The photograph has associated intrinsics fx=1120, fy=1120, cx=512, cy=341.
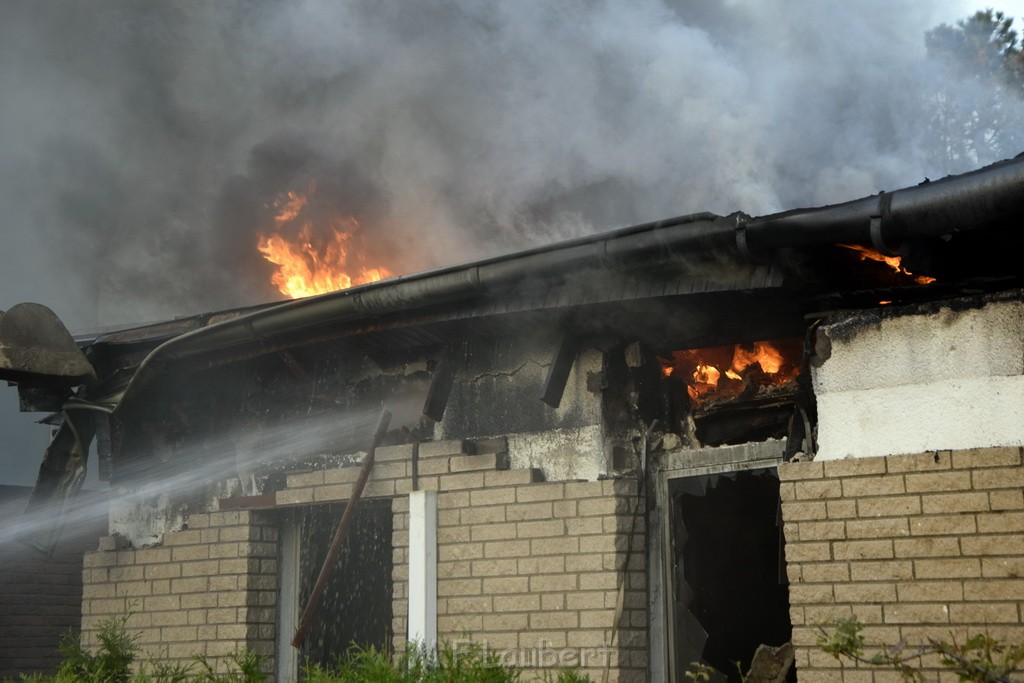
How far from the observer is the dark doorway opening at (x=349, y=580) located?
25.3 ft

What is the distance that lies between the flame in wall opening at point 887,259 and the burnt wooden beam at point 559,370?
6.01ft

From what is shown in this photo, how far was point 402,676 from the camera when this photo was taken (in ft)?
16.9

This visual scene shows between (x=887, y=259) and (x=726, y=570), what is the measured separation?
244 centimetres

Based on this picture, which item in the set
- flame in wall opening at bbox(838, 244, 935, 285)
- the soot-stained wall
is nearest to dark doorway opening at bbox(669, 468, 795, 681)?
the soot-stained wall

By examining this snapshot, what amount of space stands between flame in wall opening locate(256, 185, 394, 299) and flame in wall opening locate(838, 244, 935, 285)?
5.50 metres

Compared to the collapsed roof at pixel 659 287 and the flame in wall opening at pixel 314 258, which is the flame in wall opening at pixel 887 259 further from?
the flame in wall opening at pixel 314 258

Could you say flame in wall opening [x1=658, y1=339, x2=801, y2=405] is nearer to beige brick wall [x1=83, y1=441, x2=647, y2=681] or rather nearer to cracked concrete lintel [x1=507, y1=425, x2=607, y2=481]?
cracked concrete lintel [x1=507, y1=425, x2=607, y2=481]

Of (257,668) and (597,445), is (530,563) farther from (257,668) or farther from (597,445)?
(257,668)

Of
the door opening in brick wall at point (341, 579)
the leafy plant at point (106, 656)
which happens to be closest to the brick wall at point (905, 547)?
the door opening in brick wall at point (341, 579)

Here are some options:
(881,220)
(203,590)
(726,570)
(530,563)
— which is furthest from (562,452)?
(203,590)

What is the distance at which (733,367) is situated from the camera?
21.3 ft

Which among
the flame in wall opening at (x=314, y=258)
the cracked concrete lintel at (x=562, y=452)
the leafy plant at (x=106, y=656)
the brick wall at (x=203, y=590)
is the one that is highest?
the flame in wall opening at (x=314, y=258)

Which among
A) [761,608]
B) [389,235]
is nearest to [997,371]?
[761,608]

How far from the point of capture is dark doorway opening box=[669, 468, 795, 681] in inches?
256
